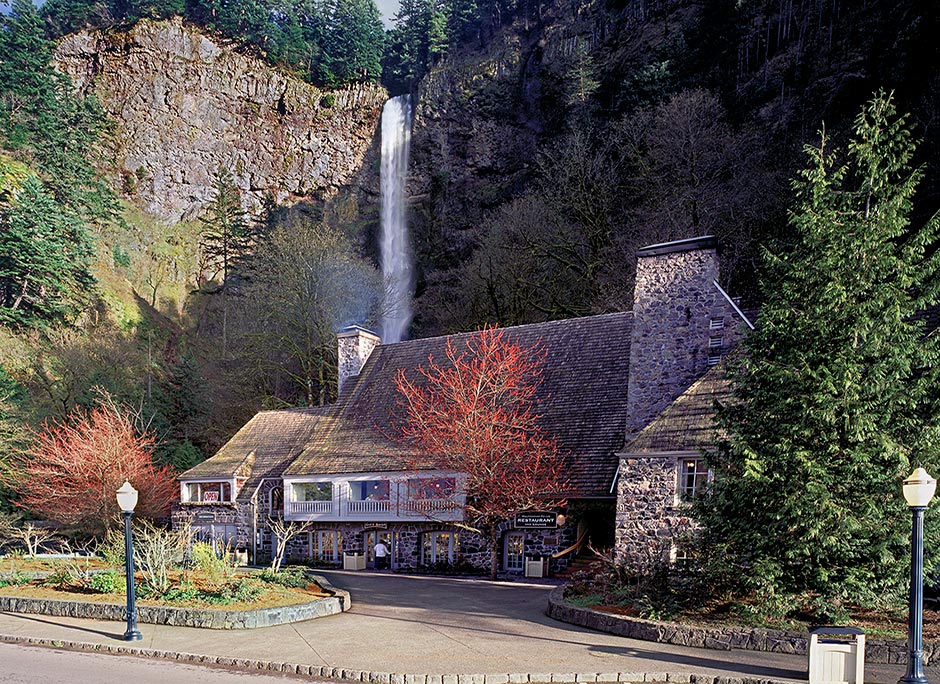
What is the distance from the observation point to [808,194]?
12766 mm

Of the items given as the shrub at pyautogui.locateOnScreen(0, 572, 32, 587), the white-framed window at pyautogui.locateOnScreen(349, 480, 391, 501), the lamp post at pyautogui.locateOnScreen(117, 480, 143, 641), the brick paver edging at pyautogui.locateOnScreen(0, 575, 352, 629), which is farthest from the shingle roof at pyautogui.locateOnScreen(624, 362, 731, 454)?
the shrub at pyautogui.locateOnScreen(0, 572, 32, 587)

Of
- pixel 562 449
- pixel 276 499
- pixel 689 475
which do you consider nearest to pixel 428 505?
pixel 562 449

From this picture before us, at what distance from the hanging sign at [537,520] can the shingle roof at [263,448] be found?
10.2m

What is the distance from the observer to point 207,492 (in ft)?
90.4

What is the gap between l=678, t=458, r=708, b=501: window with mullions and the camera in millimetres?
15969

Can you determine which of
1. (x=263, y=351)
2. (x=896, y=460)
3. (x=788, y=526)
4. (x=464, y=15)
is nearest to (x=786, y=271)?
(x=896, y=460)

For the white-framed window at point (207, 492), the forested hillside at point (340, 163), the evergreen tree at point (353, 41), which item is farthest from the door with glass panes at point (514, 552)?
the evergreen tree at point (353, 41)

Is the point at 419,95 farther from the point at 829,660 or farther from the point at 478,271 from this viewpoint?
the point at 829,660

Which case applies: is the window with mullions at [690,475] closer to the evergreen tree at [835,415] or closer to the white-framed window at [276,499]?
the evergreen tree at [835,415]

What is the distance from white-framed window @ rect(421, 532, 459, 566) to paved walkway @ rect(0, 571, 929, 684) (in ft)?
22.9

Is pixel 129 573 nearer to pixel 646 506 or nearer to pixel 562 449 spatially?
pixel 646 506

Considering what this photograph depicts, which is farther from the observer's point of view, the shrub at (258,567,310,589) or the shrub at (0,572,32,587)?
the shrub at (0,572,32,587)

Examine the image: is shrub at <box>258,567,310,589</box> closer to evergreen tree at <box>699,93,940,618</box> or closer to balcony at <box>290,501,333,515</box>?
balcony at <box>290,501,333,515</box>

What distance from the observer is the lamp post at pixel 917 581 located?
27.1 feet
